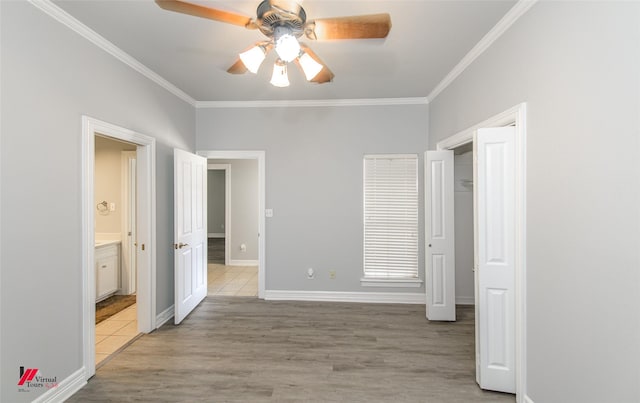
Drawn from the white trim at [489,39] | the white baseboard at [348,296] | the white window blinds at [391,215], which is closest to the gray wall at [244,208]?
the white baseboard at [348,296]

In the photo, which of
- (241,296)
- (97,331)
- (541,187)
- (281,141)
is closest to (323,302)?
(241,296)

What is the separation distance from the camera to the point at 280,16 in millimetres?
1640

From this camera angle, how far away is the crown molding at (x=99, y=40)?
2018 mm

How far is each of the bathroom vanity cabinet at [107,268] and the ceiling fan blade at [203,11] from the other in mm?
3589

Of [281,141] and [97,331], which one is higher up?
[281,141]

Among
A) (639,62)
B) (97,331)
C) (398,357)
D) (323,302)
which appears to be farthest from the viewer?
(323,302)

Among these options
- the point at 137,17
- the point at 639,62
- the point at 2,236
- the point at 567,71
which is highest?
the point at 137,17

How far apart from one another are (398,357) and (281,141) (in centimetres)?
303

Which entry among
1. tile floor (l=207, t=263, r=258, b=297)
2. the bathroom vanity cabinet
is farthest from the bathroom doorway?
tile floor (l=207, t=263, r=258, b=297)

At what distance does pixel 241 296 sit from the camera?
173 inches

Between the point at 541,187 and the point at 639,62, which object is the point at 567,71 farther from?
the point at 541,187

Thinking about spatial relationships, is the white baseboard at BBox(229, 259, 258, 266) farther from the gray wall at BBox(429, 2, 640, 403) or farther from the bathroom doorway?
the gray wall at BBox(429, 2, 640, 403)

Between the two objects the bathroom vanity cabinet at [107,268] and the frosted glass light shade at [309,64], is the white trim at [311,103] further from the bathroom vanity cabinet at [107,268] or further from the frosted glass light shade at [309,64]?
the bathroom vanity cabinet at [107,268]

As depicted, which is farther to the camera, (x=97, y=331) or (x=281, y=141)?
(x=281, y=141)
